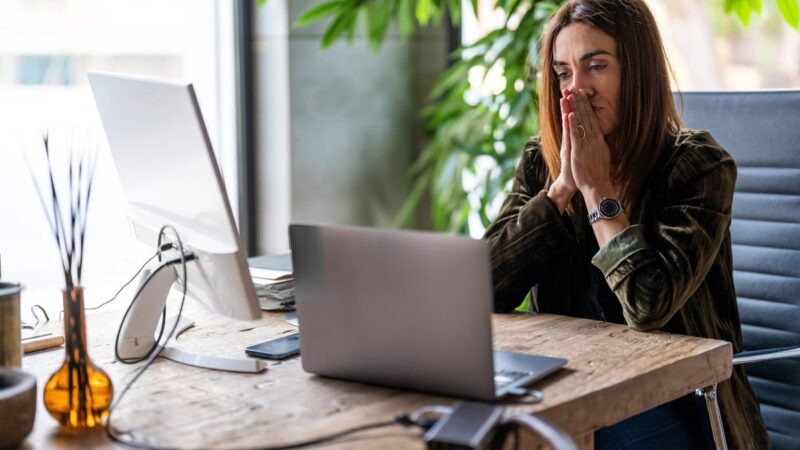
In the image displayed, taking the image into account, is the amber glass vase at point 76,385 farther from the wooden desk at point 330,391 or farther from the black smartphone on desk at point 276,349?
the black smartphone on desk at point 276,349

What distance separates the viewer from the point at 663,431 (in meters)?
1.79

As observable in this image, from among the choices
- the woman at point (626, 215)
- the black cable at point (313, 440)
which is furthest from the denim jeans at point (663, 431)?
the black cable at point (313, 440)

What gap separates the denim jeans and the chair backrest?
0.32 metres

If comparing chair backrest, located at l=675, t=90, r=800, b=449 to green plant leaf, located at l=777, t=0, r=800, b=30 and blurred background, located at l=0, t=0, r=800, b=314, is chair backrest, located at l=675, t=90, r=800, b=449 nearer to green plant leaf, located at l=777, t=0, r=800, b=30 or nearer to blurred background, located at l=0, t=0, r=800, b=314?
green plant leaf, located at l=777, t=0, r=800, b=30

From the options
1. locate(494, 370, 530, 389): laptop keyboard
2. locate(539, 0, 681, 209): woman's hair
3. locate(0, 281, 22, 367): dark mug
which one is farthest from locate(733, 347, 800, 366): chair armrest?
locate(0, 281, 22, 367): dark mug

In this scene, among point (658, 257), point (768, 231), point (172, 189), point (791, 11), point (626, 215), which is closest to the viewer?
point (172, 189)

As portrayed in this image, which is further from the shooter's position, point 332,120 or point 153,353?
point 332,120

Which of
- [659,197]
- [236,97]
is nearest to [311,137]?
[236,97]

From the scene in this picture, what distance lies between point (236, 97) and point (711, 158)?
1923mm

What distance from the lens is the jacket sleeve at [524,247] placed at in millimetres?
1937

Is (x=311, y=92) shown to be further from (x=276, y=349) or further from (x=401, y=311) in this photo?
(x=401, y=311)

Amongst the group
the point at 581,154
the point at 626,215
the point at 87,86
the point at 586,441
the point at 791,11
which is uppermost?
the point at 791,11

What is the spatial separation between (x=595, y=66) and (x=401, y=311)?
0.78m

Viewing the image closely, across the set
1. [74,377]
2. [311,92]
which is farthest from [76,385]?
[311,92]
